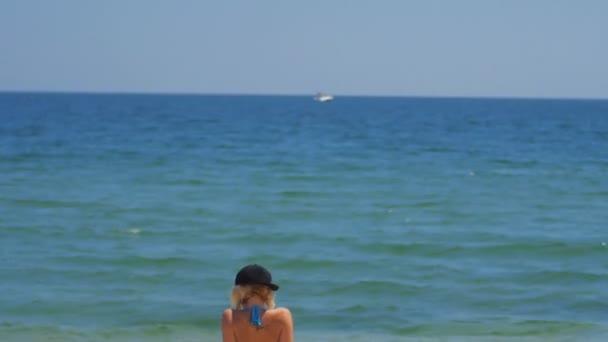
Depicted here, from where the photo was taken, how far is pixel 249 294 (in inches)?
192

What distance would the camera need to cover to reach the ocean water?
10.5 metres

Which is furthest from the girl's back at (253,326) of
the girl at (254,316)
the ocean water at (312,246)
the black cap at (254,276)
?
the ocean water at (312,246)

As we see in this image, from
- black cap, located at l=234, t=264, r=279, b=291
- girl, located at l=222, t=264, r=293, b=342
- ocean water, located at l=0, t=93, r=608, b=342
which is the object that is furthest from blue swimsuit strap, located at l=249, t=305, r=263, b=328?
ocean water, located at l=0, t=93, r=608, b=342

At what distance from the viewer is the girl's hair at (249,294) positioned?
15.9 ft

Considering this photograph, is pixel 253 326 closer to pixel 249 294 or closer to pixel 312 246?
pixel 249 294

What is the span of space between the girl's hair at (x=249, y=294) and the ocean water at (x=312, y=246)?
194 inches

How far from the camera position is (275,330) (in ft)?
16.4

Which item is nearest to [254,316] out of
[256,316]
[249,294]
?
[256,316]

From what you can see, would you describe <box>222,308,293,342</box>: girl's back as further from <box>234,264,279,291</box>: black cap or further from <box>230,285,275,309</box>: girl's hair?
<box>234,264,279,291</box>: black cap

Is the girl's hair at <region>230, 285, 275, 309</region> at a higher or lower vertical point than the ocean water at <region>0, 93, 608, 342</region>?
lower

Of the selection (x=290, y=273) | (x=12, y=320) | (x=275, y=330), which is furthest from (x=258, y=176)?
(x=275, y=330)

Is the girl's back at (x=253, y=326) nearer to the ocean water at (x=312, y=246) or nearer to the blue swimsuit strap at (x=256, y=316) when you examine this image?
the blue swimsuit strap at (x=256, y=316)

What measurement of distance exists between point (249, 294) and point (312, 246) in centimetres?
1018

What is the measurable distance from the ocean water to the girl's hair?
194 inches
